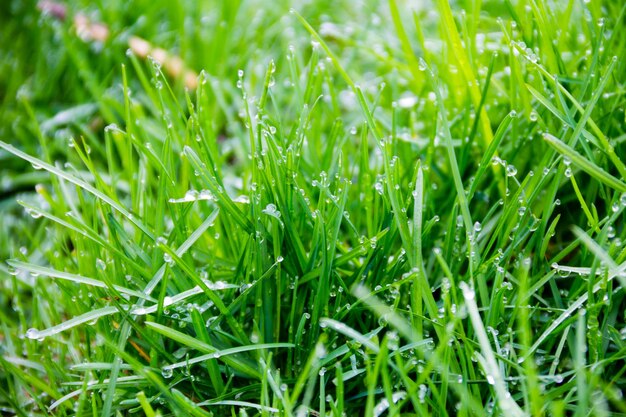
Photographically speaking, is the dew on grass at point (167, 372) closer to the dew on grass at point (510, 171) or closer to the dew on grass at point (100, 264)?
the dew on grass at point (100, 264)

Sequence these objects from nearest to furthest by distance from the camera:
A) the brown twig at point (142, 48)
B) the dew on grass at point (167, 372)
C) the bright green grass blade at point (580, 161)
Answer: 1. the bright green grass blade at point (580, 161)
2. the dew on grass at point (167, 372)
3. the brown twig at point (142, 48)

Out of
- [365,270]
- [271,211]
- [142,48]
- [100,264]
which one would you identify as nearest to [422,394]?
[365,270]

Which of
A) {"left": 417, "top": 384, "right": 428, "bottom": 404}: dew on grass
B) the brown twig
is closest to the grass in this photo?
{"left": 417, "top": 384, "right": 428, "bottom": 404}: dew on grass

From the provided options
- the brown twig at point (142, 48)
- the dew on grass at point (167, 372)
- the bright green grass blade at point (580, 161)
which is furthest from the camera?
the brown twig at point (142, 48)

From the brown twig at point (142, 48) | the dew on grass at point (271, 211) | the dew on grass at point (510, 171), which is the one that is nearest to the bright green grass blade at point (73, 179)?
the dew on grass at point (271, 211)

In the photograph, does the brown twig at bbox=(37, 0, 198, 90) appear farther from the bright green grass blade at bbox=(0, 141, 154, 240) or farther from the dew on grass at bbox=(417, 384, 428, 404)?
the dew on grass at bbox=(417, 384, 428, 404)

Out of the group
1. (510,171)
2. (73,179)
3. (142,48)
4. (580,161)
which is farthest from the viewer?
(142,48)

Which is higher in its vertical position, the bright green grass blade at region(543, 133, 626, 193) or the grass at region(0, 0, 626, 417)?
the bright green grass blade at region(543, 133, 626, 193)

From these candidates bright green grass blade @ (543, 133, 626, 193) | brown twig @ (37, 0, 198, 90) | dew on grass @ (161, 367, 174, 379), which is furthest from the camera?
brown twig @ (37, 0, 198, 90)

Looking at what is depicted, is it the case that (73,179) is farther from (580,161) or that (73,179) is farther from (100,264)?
(580,161)

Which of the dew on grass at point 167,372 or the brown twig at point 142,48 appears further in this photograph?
the brown twig at point 142,48

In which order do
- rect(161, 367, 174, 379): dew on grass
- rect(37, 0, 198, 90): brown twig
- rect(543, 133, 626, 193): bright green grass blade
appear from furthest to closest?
rect(37, 0, 198, 90): brown twig < rect(161, 367, 174, 379): dew on grass < rect(543, 133, 626, 193): bright green grass blade

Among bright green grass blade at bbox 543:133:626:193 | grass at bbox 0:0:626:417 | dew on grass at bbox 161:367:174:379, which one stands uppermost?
bright green grass blade at bbox 543:133:626:193
